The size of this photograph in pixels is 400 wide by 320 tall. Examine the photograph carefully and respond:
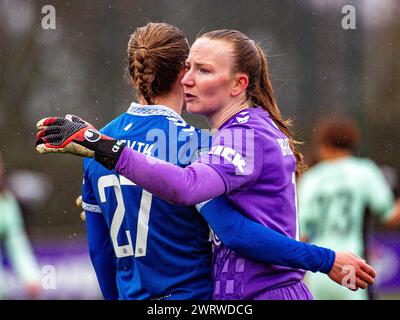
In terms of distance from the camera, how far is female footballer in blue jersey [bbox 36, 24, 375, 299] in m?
2.36

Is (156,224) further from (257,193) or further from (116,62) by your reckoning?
(116,62)

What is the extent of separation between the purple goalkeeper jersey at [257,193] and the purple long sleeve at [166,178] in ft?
0.39

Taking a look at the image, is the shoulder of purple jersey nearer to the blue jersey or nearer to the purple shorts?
the blue jersey

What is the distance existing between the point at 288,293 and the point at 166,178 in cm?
56

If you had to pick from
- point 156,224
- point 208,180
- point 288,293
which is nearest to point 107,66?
point 156,224

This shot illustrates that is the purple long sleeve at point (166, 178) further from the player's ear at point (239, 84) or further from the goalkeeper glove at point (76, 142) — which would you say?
the player's ear at point (239, 84)

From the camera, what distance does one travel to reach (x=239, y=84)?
2697mm

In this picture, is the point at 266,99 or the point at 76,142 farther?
the point at 266,99

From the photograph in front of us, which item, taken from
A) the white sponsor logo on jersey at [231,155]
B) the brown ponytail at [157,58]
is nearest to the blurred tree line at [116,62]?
the brown ponytail at [157,58]

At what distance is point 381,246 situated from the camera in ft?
25.8

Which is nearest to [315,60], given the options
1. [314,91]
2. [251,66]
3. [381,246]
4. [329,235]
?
[314,91]

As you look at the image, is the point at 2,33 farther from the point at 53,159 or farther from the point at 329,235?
the point at 329,235

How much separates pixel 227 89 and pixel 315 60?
4.83 metres

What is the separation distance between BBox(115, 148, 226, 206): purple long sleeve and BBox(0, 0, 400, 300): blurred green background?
4.76 metres
